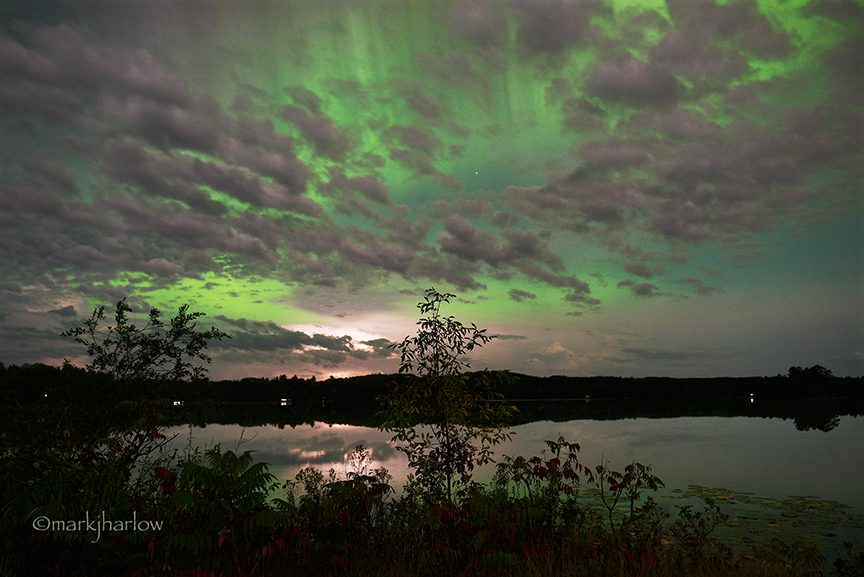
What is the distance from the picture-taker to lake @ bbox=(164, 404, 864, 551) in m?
13.9

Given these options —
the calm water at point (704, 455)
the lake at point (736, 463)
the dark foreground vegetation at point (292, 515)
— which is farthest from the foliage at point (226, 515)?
the calm water at point (704, 455)

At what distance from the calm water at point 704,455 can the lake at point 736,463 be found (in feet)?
0.17

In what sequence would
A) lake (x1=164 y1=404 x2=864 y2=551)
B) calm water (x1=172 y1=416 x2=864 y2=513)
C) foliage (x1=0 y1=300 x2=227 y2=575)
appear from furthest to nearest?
calm water (x1=172 y1=416 x2=864 y2=513), lake (x1=164 y1=404 x2=864 y2=551), foliage (x1=0 y1=300 x2=227 y2=575)

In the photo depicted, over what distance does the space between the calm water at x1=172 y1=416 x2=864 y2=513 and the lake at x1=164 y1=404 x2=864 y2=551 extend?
5cm

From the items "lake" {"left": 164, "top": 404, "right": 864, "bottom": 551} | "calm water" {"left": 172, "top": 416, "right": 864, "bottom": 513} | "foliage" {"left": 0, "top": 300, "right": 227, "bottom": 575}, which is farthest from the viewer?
"calm water" {"left": 172, "top": 416, "right": 864, "bottom": 513}

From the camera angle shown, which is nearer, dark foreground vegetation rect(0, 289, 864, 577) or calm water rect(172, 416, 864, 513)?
dark foreground vegetation rect(0, 289, 864, 577)

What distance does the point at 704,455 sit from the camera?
30594mm

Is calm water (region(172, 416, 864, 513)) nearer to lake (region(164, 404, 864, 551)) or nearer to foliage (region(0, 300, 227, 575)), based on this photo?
lake (region(164, 404, 864, 551))

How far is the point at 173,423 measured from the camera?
11664mm

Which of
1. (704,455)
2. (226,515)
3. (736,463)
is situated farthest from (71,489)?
(704,455)

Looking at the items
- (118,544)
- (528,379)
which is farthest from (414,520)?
(528,379)

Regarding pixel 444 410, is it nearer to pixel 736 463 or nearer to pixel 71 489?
pixel 71 489

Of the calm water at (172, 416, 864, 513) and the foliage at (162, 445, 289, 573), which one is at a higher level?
the foliage at (162, 445, 289, 573)

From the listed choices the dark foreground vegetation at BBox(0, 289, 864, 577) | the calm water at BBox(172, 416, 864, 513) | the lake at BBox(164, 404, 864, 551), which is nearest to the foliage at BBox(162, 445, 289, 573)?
the dark foreground vegetation at BBox(0, 289, 864, 577)
